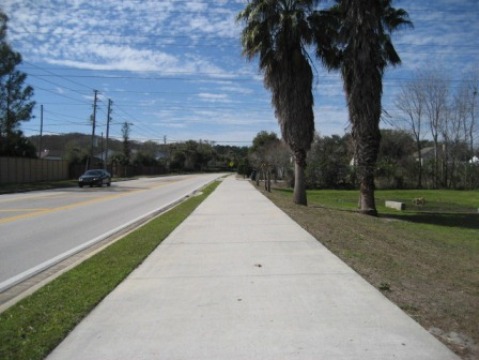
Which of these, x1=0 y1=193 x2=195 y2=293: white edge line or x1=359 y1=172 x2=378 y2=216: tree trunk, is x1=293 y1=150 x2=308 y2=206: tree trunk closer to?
x1=359 y1=172 x2=378 y2=216: tree trunk

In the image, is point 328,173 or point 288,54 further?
point 328,173

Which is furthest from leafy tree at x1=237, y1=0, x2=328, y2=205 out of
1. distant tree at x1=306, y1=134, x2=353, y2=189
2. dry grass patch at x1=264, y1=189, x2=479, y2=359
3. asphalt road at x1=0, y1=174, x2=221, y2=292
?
distant tree at x1=306, y1=134, x2=353, y2=189

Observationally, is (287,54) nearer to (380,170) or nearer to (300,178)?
(300,178)

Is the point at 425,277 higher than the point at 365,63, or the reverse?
the point at 365,63

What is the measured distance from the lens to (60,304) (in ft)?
19.0

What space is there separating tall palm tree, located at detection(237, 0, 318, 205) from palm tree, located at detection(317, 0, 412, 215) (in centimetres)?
153

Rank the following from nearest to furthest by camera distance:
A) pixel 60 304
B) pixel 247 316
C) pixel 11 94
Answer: pixel 247 316, pixel 60 304, pixel 11 94

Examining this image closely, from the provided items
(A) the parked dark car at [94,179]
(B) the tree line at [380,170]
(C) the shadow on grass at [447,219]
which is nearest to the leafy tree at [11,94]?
(A) the parked dark car at [94,179]

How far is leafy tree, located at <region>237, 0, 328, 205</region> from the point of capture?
21.8 metres

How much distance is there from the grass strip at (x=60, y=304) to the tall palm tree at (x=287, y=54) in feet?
44.8

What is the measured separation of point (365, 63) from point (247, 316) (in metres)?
17.4

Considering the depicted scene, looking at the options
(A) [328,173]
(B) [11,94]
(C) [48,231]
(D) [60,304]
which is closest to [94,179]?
(B) [11,94]

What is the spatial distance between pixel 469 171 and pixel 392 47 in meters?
33.1

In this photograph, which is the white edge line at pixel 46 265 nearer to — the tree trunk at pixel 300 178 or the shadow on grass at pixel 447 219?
the tree trunk at pixel 300 178
